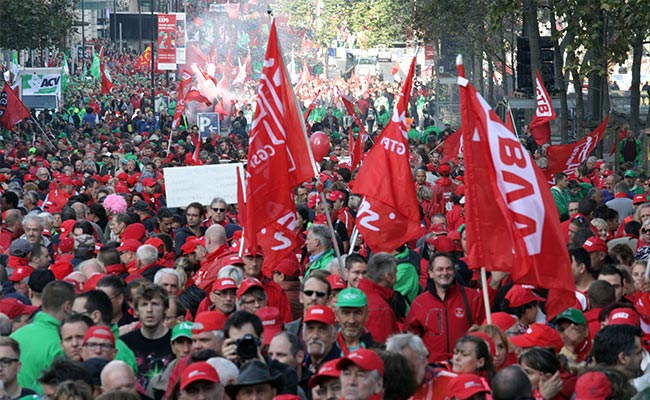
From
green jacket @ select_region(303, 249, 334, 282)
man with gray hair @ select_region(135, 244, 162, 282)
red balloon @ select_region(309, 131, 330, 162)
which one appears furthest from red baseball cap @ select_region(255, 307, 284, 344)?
red balloon @ select_region(309, 131, 330, 162)

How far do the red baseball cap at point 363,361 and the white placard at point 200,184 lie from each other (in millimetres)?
11329

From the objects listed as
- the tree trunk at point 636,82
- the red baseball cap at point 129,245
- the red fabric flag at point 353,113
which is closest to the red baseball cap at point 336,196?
the red baseball cap at point 129,245

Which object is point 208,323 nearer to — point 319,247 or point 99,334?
point 99,334

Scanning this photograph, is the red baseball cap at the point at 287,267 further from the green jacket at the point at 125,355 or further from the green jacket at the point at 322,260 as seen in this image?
the green jacket at the point at 125,355

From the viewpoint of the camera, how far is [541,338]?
27.0 feet

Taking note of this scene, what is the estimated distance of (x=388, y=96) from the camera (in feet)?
190

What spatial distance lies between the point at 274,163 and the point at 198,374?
4174 mm

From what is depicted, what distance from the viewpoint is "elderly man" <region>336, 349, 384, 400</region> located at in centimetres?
683

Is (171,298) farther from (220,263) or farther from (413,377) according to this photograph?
(413,377)

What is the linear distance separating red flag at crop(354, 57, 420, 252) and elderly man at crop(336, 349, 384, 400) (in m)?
4.78

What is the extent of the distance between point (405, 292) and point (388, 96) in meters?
47.3

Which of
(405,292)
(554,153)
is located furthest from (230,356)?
(554,153)

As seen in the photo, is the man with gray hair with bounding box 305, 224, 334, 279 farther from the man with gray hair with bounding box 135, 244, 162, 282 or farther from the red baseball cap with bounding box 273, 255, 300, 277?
the man with gray hair with bounding box 135, 244, 162, 282

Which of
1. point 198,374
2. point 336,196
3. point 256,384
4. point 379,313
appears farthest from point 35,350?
point 336,196
